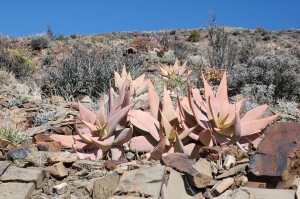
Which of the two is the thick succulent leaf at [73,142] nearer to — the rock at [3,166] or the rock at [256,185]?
the rock at [3,166]

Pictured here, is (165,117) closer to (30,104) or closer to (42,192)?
(42,192)

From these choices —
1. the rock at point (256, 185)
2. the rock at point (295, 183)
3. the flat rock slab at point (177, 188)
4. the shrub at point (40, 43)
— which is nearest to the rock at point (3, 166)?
the flat rock slab at point (177, 188)

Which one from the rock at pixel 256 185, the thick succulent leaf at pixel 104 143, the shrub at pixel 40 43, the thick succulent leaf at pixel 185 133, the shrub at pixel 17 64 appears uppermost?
the shrub at pixel 40 43

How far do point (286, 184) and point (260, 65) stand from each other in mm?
5799

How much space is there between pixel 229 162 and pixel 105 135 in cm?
110

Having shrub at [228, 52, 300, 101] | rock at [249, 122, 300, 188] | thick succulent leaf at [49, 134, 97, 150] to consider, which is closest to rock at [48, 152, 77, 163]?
thick succulent leaf at [49, 134, 97, 150]

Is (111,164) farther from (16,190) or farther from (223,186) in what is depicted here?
(223,186)

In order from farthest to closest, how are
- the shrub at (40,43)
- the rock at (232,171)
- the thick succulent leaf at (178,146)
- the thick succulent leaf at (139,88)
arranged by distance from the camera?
the shrub at (40,43)
the thick succulent leaf at (139,88)
the thick succulent leaf at (178,146)
the rock at (232,171)

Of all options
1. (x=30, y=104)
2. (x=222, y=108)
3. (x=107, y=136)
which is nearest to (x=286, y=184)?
(x=222, y=108)

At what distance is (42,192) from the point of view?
240 cm

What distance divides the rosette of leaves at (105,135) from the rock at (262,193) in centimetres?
110

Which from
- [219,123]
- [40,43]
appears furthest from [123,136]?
[40,43]

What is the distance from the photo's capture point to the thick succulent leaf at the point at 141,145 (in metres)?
2.97

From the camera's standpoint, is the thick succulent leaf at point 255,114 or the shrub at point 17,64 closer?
the thick succulent leaf at point 255,114
